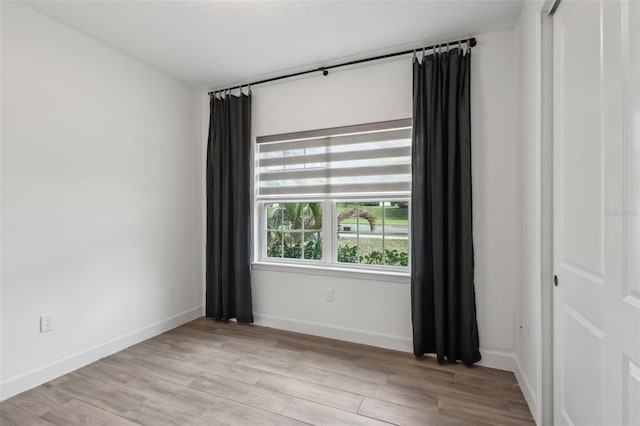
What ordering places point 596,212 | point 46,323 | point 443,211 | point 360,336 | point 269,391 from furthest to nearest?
point 360,336, point 443,211, point 46,323, point 269,391, point 596,212

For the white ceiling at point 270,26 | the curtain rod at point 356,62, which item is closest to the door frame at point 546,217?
the white ceiling at point 270,26

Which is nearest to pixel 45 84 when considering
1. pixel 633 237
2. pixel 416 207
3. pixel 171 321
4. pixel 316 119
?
pixel 316 119

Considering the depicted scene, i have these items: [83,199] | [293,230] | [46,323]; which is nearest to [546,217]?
[293,230]

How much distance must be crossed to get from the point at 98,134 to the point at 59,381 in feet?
6.26

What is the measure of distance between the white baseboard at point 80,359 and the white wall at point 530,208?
314 centimetres

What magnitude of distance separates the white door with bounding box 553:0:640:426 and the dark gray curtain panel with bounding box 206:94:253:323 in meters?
2.59

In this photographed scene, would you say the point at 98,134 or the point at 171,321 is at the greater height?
the point at 98,134

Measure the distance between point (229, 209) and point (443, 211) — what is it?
215 cm

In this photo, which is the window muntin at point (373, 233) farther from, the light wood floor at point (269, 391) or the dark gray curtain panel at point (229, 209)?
the dark gray curtain panel at point (229, 209)

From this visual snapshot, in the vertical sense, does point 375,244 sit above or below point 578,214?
below

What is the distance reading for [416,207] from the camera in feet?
8.05

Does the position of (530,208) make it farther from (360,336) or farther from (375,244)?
(360,336)

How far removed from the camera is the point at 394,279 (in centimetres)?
268

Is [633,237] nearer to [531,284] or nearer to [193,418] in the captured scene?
[531,284]
